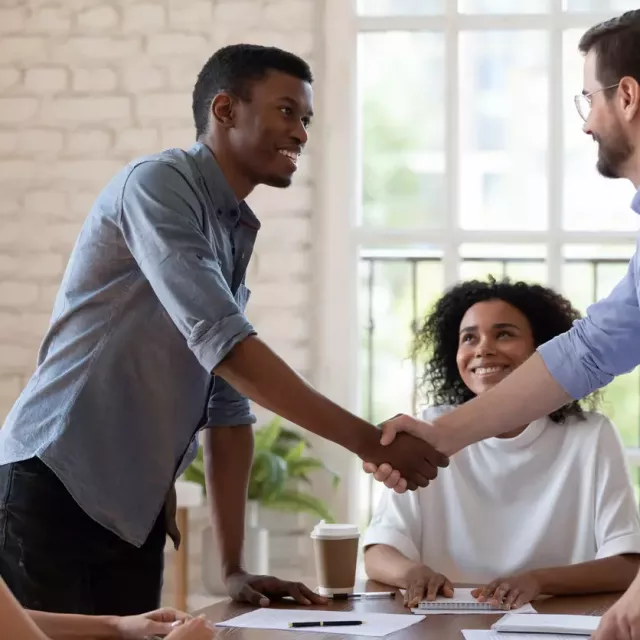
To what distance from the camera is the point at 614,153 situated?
191 cm

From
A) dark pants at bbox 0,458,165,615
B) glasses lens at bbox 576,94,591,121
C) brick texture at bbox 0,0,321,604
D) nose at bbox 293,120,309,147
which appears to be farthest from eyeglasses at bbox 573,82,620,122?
brick texture at bbox 0,0,321,604

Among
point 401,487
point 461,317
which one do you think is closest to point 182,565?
point 461,317

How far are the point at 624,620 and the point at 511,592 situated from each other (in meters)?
0.59

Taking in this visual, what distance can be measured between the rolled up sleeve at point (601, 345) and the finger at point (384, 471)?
36 centimetres

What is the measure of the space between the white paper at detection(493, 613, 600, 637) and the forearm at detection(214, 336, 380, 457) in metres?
0.44

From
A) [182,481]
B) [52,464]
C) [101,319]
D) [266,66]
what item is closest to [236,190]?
[266,66]

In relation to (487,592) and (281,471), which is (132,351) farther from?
(281,471)

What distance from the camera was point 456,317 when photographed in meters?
2.78

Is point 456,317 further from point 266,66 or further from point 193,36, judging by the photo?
point 193,36

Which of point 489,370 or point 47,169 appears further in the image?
point 47,169

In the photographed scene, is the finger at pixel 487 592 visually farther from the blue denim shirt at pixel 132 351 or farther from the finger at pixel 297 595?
the blue denim shirt at pixel 132 351

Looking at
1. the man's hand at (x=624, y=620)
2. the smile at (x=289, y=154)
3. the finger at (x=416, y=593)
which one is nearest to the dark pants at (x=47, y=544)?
the finger at (x=416, y=593)

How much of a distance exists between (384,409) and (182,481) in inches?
30.7

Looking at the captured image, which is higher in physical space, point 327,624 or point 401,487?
point 401,487
